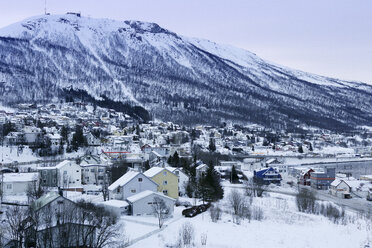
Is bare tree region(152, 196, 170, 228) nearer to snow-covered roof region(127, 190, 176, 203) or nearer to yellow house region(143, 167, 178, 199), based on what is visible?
snow-covered roof region(127, 190, 176, 203)

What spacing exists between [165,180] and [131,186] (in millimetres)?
4228

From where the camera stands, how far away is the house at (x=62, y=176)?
39.8 m

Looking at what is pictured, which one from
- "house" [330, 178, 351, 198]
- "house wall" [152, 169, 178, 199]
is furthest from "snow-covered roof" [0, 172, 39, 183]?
"house" [330, 178, 351, 198]

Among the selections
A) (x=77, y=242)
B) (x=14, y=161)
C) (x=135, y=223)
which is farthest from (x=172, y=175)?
(x=14, y=161)

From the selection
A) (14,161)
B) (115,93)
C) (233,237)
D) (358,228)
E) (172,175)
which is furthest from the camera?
(115,93)

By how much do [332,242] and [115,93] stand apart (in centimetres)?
16535

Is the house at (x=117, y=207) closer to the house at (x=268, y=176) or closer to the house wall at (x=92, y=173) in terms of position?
the house wall at (x=92, y=173)

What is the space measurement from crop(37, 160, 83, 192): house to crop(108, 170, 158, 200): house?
28.1 feet

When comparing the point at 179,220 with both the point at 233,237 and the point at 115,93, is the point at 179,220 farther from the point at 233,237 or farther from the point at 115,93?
the point at 115,93

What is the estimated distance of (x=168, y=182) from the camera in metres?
35.3

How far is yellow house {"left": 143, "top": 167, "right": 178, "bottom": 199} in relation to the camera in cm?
3500

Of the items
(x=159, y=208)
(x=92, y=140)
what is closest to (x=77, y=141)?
(x=92, y=140)

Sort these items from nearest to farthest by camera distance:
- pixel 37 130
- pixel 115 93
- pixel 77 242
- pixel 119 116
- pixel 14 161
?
pixel 77 242 → pixel 14 161 → pixel 37 130 → pixel 119 116 → pixel 115 93

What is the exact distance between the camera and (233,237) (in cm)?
2445
